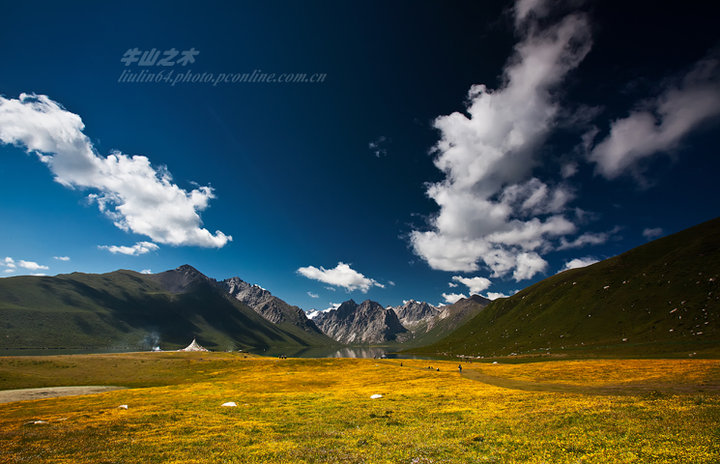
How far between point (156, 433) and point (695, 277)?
251m

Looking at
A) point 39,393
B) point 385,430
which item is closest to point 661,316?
point 385,430

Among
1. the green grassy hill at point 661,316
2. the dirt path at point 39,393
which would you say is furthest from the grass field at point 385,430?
the green grassy hill at point 661,316

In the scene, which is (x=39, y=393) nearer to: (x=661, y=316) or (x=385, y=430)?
(x=385, y=430)

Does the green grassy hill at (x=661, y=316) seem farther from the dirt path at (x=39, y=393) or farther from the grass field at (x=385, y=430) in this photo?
the dirt path at (x=39, y=393)

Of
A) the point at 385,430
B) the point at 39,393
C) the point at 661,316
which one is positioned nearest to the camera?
the point at 385,430

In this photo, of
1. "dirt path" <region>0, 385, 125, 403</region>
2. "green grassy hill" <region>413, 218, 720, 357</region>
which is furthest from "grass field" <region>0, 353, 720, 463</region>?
"green grassy hill" <region>413, 218, 720, 357</region>

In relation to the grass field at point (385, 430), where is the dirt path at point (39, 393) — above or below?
below

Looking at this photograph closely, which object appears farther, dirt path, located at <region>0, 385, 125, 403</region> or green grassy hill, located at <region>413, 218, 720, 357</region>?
green grassy hill, located at <region>413, 218, 720, 357</region>

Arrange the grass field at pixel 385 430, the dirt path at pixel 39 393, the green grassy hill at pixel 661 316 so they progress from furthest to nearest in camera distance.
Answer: the green grassy hill at pixel 661 316 < the dirt path at pixel 39 393 < the grass field at pixel 385 430

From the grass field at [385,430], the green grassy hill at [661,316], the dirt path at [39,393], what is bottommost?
the dirt path at [39,393]

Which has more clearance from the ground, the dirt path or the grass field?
the grass field

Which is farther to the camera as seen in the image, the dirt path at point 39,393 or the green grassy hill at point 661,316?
the green grassy hill at point 661,316

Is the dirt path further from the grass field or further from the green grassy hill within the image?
the green grassy hill

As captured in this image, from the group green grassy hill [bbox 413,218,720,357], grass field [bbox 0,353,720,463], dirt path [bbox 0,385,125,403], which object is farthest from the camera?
green grassy hill [bbox 413,218,720,357]
